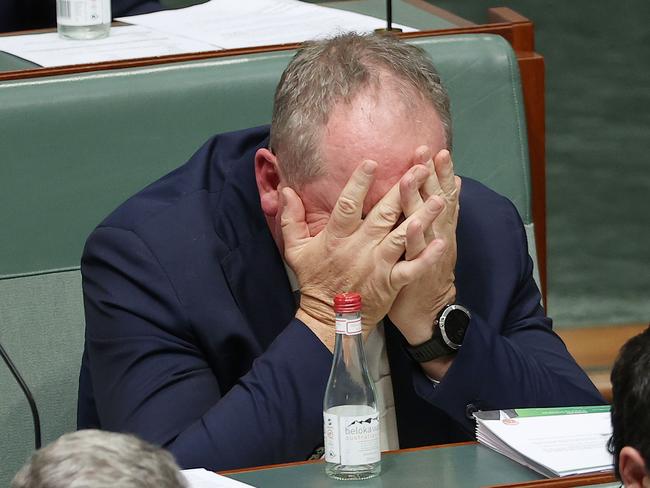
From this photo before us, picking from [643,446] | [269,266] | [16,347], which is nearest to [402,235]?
[269,266]

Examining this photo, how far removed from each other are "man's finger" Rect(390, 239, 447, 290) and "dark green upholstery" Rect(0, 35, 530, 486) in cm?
57

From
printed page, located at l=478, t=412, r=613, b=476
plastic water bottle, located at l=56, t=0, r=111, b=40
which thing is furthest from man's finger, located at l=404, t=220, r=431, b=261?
plastic water bottle, located at l=56, t=0, r=111, b=40

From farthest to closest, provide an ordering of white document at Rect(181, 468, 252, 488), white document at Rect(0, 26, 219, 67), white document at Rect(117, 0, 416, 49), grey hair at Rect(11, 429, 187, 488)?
white document at Rect(117, 0, 416, 49) → white document at Rect(0, 26, 219, 67) → white document at Rect(181, 468, 252, 488) → grey hair at Rect(11, 429, 187, 488)

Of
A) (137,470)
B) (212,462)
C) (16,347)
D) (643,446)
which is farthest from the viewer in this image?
(16,347)

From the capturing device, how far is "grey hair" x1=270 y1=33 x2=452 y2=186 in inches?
61.4

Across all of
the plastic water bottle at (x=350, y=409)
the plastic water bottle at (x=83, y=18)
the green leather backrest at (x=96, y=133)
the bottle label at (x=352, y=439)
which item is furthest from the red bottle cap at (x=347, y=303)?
the plastic water bottle at (x=83, y=18)

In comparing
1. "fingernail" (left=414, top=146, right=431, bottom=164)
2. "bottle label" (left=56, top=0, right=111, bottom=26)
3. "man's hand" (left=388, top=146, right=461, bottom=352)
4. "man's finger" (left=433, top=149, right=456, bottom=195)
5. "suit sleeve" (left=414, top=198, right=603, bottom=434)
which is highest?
"bottle label" (left=56, top=0, right=111, bottom=26)

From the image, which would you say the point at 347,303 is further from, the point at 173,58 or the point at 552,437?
the point at 173,58

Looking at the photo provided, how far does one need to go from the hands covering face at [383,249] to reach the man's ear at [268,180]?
49mm

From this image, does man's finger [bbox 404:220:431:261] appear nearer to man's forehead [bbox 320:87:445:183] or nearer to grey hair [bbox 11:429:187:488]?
man's forehead [bbox 320:87:445:183]

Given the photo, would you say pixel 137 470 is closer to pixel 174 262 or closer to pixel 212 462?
pixel 212 462

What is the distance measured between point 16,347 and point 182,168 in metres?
0.38

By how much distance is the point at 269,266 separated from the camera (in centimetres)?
166

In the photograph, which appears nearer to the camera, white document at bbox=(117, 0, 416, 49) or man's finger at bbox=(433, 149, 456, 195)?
man's finger at bbox=(433, 149, 456, 195)
